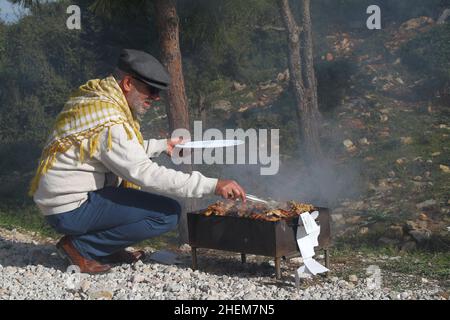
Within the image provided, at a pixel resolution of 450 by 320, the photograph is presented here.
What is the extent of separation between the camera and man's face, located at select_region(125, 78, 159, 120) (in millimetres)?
5223

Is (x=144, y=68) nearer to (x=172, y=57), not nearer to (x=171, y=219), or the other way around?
(x=171, y=219)

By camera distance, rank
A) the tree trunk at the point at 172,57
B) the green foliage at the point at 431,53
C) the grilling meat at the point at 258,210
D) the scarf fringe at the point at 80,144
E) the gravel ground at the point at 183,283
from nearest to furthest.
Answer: the gravel ground at the point at 183,283, the scarf fringe at the point at 80,144, the grilling meat at the point at 258,210, the tree trunk at the point at 172,57, the green foliage at the point at 431,53

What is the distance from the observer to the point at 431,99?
13.9m

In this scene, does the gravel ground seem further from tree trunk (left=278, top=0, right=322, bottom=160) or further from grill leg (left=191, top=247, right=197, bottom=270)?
tree trunk (left=278, top=0, right=322, bottom=160)

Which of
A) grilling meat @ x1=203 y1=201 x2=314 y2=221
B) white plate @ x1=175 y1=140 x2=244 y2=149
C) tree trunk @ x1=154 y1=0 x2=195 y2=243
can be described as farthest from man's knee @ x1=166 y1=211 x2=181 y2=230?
tree trunk @ x1=154 y1=0 x2=195 y2=243

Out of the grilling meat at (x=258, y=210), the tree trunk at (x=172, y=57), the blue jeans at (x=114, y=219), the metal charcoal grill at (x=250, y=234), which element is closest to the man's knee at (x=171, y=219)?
the blue jeans at (x=114, y=219)

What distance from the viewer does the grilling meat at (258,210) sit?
5.09m

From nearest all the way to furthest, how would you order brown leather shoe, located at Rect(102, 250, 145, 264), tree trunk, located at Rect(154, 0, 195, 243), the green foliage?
brown leather shoe, located at Rect(102, 250, 145, 264)
tree trunk, located at Rect(154, 0, 195, 243)
the green foliage

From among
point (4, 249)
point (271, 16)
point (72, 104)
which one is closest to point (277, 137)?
point (271, 16)

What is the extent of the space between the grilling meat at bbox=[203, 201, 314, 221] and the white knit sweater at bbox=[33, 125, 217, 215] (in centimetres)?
42

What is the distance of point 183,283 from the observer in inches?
202

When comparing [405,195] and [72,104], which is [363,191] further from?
[72,104]

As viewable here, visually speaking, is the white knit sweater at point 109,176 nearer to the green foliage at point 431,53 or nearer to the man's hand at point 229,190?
the man's hand at point 229,190
